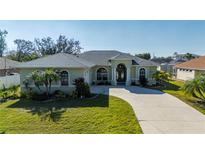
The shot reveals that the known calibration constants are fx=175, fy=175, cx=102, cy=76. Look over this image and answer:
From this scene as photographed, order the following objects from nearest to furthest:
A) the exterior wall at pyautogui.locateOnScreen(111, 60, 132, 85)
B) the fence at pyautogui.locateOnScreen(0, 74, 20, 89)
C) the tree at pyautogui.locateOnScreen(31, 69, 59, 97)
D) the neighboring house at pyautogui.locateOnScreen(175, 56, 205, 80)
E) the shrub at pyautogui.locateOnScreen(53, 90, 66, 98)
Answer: the tree at pyautogui.locateOnScreen(31, 69, 59, 97)
the shrub at pyautogui.locateOnScreen(53, 90, 66, 98)
the fence at pyautogui.locateOnScreen(0, 74, 20, 89)
the exterior wall at pyautogui.locateOnScreen(111, 60, 132, 85)
the neighboring house at pyautogui.locateOnScreen(175, 56, 205, 80)

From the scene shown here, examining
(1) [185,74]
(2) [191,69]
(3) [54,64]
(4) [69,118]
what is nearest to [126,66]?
(3) [54,64]

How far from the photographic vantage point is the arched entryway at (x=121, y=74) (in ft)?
78.3

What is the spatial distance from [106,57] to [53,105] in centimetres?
1450

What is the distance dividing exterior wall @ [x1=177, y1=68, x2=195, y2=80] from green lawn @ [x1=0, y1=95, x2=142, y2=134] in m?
19.2

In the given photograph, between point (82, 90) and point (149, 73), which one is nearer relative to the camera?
point (82, 90)

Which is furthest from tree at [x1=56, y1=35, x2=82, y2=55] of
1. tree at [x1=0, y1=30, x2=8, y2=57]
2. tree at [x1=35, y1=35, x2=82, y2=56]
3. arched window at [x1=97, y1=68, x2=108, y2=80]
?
arched window at [x1=97, y1=68, x2=108, y2=80]

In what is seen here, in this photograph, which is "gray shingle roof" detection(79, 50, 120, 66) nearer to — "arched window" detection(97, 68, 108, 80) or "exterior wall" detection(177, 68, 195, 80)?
"arched window" detection(97, 68, 108, 80)

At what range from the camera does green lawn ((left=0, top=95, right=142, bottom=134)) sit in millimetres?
8898

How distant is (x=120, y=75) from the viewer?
24188 millimetres

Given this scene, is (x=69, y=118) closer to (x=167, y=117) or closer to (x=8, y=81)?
(x=167, y=117)

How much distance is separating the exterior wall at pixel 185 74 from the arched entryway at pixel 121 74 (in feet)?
35.6

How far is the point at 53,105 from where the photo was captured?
13.2 meters

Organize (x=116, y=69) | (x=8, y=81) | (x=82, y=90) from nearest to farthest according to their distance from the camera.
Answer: (x=82, y=90) → (x=8, y=81) → (x=116, y=69)
